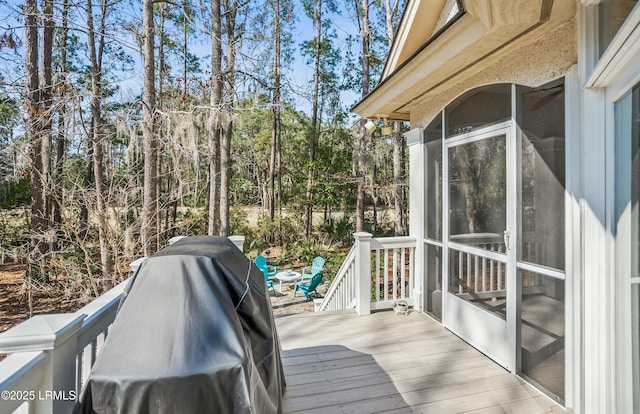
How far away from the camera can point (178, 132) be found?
17.4 ft

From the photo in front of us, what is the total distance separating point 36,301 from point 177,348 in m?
8.57

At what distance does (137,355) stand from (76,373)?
0.56 metres

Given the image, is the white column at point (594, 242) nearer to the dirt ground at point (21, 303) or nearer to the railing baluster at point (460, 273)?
the railing baluster at point (460, 273)

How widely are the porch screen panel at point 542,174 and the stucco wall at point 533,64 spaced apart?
9 cm

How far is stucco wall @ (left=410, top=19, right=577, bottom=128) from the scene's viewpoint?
2.21 m

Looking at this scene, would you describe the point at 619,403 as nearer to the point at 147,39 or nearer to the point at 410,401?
the point at 410,401

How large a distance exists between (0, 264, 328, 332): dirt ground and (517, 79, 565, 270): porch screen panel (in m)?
6.17

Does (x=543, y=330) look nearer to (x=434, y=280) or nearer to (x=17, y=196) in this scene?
A: (x=434, y=280)

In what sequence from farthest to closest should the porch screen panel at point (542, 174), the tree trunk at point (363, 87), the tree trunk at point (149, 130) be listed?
the tree trunk at point (363, 87) < the tree trunk at point (149, 130) < the porch screen panel at point (542, 174)

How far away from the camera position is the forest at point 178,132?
5430 millimetres

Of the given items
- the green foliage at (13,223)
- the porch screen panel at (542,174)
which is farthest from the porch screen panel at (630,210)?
the green foliage at (13,223)

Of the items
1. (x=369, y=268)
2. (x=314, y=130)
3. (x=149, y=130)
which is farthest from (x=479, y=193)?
(x=314, y=130)

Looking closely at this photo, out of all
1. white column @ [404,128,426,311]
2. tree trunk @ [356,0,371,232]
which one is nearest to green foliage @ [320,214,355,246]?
tree trunk @ [356,0,371,232]

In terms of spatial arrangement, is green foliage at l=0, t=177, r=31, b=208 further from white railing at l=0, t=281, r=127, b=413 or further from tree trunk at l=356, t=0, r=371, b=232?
white railing at l=0, t=281, r=127, b=413
